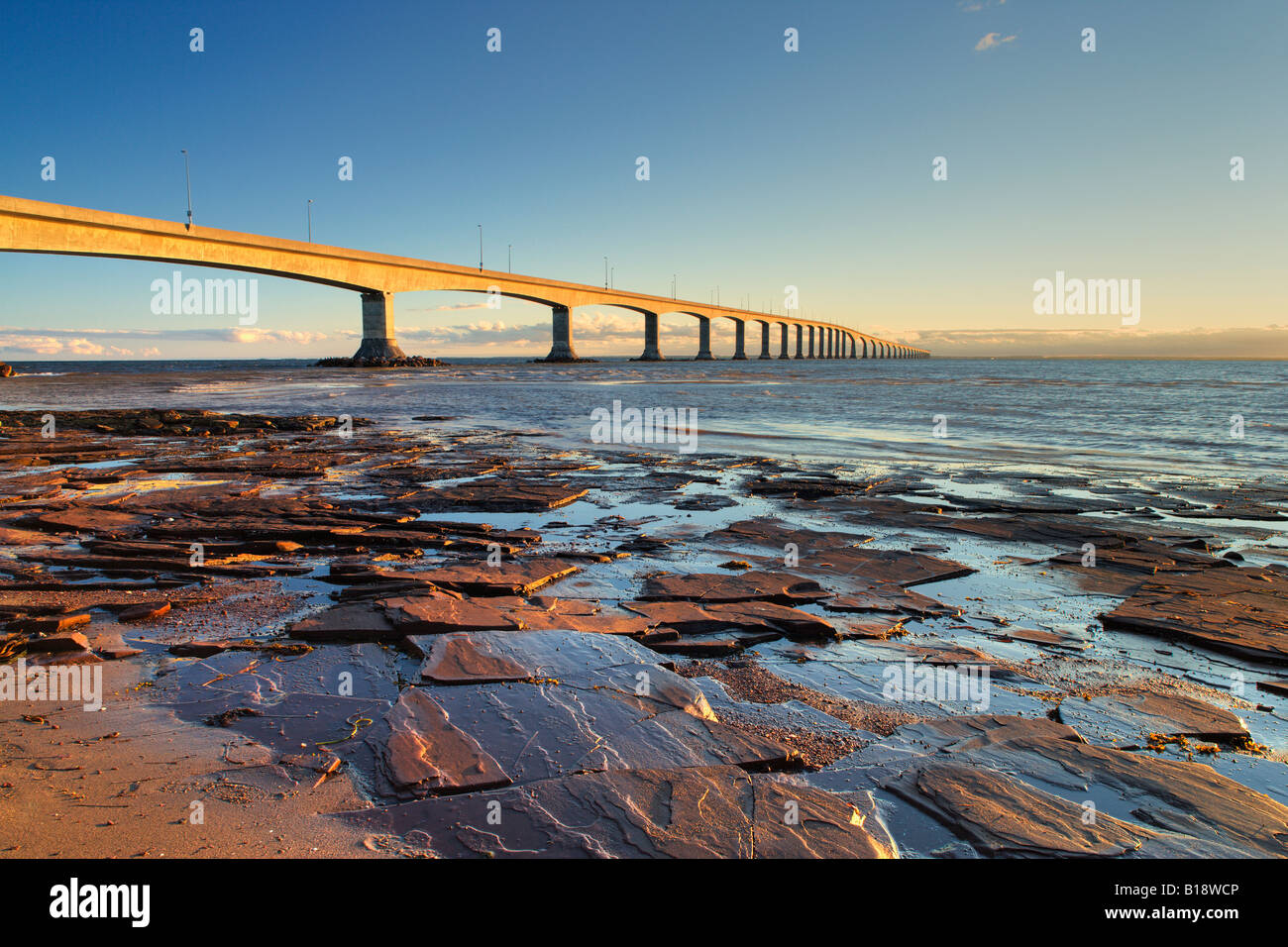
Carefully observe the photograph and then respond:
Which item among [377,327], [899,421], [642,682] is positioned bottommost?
[642,682]

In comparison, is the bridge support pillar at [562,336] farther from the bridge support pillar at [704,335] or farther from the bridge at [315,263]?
the bridge support pillar at [704,335]

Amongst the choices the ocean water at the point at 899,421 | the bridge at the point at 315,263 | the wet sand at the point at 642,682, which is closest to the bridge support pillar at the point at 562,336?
the bridge at the point at 315,263

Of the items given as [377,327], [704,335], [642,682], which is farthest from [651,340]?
[642,682]

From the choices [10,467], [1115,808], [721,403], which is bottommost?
[1115,808]

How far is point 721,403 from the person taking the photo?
27016mm

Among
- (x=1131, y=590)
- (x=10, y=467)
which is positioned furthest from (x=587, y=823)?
(x=10, y=467)

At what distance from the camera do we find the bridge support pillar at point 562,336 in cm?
8305

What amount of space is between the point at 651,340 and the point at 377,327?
158ft

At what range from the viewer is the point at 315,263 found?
51.1 meters

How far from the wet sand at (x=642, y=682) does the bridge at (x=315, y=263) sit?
3856 cm

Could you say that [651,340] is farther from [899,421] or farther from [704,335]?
[899,421]
